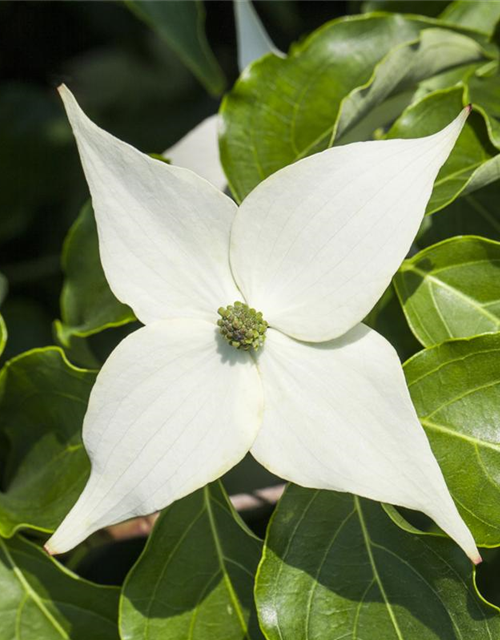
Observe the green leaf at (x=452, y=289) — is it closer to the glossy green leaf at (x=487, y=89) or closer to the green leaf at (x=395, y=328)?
the green leaf at (x=395, y=328)

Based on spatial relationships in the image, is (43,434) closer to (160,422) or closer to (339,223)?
(160,422)

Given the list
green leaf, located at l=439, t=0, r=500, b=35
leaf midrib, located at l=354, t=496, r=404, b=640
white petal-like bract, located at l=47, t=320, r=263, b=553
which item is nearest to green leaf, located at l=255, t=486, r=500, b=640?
leaf midrib, located at l=354, t=496, r=404, b=640

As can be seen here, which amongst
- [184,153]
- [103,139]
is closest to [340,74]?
[184,153]

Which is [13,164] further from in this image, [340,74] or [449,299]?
[449,299]

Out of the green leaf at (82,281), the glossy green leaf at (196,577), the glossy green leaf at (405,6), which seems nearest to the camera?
the glossy green leaf at (196,577)

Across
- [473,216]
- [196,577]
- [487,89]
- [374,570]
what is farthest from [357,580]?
[487,89]

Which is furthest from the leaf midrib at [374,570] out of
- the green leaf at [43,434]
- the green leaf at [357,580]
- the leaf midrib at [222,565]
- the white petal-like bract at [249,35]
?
the white petal-like bract at [249,35]

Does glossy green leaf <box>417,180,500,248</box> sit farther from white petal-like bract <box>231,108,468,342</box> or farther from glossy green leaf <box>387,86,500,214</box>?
white petal-like bract <box>231,108,468,342</box>
